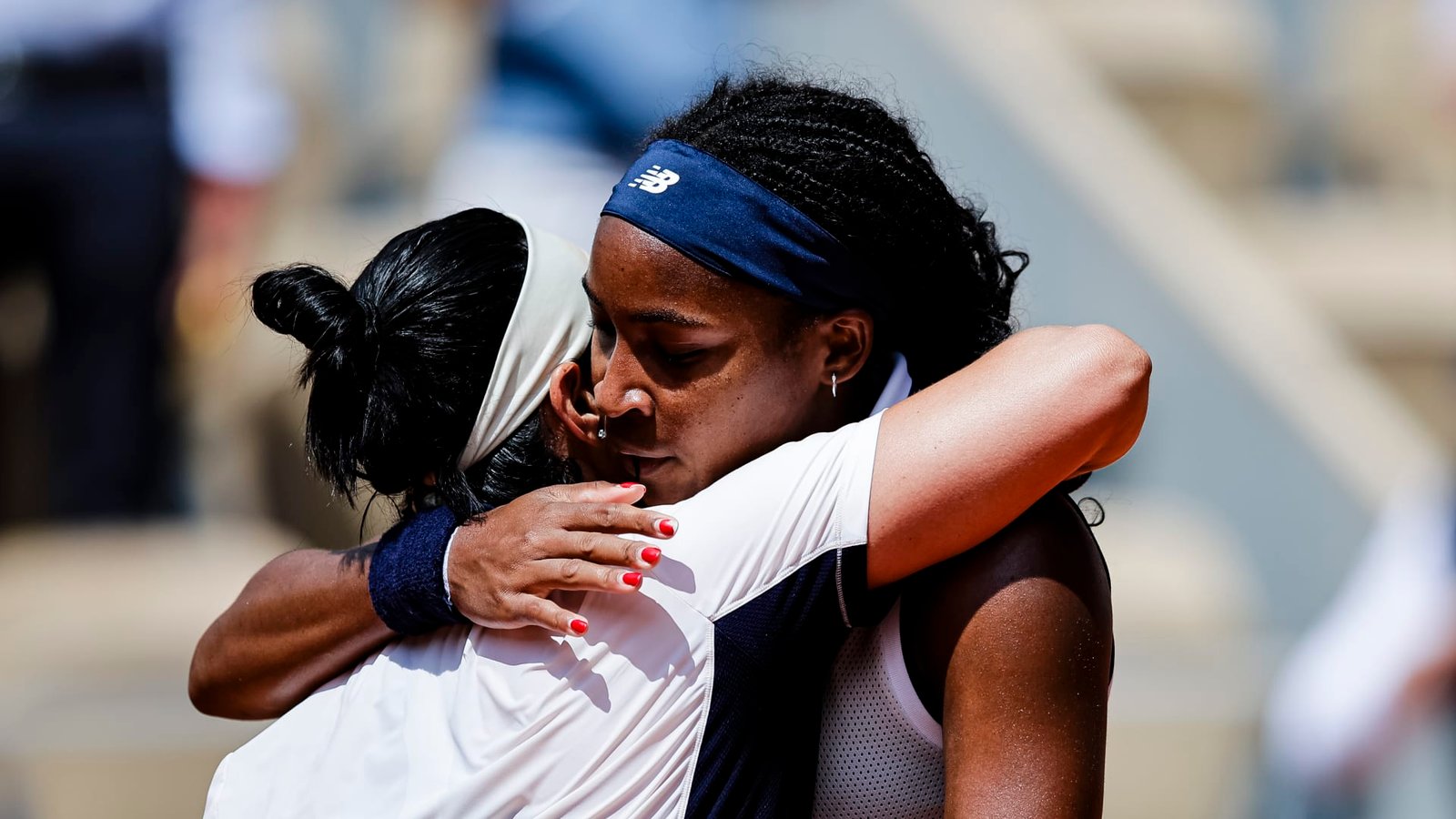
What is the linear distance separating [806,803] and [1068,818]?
0.28m

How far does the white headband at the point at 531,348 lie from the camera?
6.31 feet

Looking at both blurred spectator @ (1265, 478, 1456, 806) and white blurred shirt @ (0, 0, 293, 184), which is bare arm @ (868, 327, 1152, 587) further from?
white blurred shirt @ (0, 0, 293, 184)

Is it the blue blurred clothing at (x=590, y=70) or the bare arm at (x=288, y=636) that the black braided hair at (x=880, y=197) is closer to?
the bare arm at (x=288, y=636)

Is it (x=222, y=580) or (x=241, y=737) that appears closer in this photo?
(x=241, y=737)

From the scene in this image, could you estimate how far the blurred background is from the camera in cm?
482

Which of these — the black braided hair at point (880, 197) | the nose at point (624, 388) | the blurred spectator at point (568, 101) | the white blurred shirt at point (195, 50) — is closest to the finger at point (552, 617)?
the nose at point (624, 388)

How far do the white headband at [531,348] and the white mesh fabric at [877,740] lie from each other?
46 cm

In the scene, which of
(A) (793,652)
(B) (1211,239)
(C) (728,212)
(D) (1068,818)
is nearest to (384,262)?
(C) (728,212)

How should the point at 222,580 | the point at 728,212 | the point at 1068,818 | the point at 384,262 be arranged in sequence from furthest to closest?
the point at 222,580 → the point at 384,262 → the point at 728,212 → the point at 1068,818

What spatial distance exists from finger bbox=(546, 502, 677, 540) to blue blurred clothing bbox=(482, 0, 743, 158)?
352 centimetres

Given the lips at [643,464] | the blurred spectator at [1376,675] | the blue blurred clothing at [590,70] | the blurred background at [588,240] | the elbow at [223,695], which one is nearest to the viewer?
the lips at [643,464]

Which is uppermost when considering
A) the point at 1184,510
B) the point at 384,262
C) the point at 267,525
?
the point at 384,262

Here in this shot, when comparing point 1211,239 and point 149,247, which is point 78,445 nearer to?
point 149,247

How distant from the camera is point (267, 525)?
555 cm
